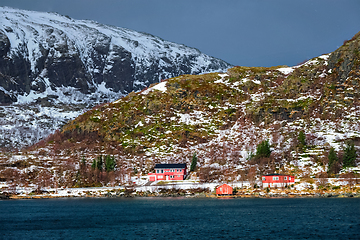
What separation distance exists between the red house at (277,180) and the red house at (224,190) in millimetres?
A: 12859

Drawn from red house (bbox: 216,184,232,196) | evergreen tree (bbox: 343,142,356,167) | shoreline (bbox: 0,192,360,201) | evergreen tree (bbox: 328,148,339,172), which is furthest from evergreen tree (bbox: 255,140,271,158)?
red house (bbox: 216,184,232,196)

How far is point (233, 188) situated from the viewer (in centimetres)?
13900

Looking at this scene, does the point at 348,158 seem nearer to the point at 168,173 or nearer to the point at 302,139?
the point at 302,139

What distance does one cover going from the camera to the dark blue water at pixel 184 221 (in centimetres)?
6831

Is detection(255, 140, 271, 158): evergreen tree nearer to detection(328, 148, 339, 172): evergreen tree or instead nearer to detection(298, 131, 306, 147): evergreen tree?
detection(298, 131, 306, 147): evergreen tree

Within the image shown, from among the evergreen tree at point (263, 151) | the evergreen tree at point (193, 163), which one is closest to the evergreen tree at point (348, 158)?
the evergreen tree at point (263, 151)

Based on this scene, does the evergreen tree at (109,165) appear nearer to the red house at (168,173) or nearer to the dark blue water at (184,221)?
the red house at (168,173)

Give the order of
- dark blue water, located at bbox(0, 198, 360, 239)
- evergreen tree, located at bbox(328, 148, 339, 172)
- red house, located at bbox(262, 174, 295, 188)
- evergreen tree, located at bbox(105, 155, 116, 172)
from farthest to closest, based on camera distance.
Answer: evergreen tree, located at bbox(105, 155, 116, 172) < evergreen tree, located at bbox(328, 148, 339, 172) < red house, located at bbox(262, 174, 295, 188) < dark blue water, located at bbox(0, 198, 360, 239)

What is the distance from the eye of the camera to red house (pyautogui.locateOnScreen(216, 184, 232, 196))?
442 feet

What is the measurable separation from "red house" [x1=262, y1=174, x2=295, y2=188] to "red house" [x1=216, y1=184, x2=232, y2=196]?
506 inches

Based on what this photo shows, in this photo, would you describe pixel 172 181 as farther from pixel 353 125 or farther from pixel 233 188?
pixel 353 125

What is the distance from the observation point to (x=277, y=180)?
139 meters

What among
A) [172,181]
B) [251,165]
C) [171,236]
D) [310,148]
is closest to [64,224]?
[171,236]

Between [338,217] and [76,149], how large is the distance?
14119cm
